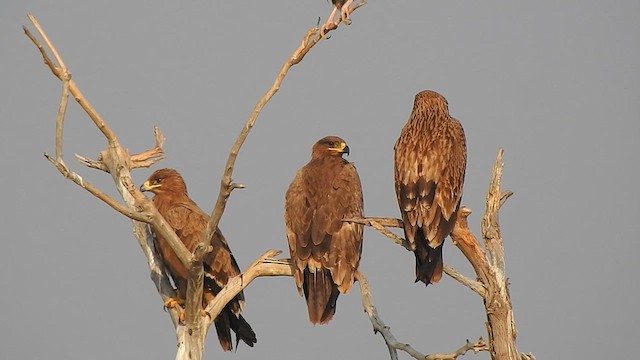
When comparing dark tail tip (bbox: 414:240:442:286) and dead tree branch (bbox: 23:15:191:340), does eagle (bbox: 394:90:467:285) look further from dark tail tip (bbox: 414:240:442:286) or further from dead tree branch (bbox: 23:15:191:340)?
dead tree branch (bbox: 23:15:191:340)

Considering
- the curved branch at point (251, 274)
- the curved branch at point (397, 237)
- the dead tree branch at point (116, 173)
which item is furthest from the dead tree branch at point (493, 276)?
the dead tree branch at point (116, 173)

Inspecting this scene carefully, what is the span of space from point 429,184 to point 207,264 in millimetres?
2625

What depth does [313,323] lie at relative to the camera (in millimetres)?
9172

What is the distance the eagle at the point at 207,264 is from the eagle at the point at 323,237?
3.32ft

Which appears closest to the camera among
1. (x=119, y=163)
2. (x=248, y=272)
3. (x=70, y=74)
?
(x=70, y=74)

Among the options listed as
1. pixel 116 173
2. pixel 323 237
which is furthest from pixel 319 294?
pixel 116 173

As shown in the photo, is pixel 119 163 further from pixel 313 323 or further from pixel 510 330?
pixel 510 330

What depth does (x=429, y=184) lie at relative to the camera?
28.2ft

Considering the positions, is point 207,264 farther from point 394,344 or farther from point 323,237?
point 394,344

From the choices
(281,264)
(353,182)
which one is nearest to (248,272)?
(281,264)

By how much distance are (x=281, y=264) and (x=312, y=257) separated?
0.31 metres

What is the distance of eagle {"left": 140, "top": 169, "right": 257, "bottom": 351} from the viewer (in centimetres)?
1006

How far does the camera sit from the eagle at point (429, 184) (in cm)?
845

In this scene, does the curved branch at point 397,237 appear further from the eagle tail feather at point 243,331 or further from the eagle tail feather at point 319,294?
the eagle tail feather at point 243,331
